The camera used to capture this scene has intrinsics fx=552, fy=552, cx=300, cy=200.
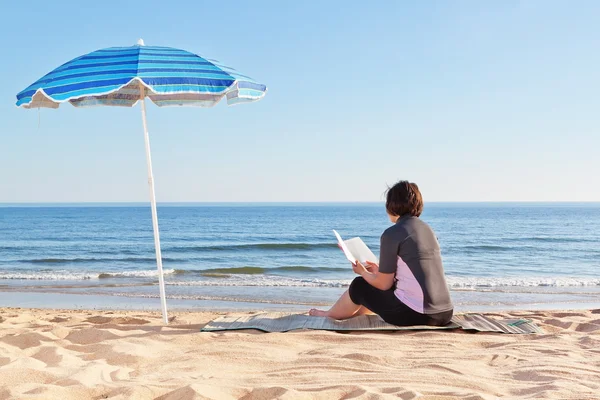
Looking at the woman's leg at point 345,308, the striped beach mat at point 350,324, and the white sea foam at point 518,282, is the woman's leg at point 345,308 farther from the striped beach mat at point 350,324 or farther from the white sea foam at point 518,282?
the white sea foam at point 518,282

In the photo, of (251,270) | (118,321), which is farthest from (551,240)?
(118,321)

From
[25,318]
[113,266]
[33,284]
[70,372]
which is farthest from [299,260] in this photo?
[70,372]

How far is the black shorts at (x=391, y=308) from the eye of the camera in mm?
4738

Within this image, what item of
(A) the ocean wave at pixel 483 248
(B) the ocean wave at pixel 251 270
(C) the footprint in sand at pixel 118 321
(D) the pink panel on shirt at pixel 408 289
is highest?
(D) the pink panel on shirt at pixel 408 289

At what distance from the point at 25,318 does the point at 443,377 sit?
214 inches

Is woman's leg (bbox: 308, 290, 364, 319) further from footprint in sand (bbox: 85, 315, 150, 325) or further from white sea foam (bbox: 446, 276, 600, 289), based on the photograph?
white sea foam (bbox: 446, 276, 600, 289)

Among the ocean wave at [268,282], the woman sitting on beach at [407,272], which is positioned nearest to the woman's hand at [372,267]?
the woman sitting on beach at [407,272]

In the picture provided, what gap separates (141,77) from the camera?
14.6ft

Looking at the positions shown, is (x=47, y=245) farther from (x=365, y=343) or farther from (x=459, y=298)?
(x=365, y=343)

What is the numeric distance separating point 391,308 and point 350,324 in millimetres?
454

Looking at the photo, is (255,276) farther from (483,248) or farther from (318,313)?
(483,248)

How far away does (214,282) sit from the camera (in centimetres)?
1320

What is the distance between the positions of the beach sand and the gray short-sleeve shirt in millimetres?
289

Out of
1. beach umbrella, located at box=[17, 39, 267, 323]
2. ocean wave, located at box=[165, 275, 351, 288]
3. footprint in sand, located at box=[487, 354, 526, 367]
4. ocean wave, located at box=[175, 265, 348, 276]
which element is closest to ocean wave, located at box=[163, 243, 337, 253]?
ocean wave, located at box=[175, 265, 348, 276]
